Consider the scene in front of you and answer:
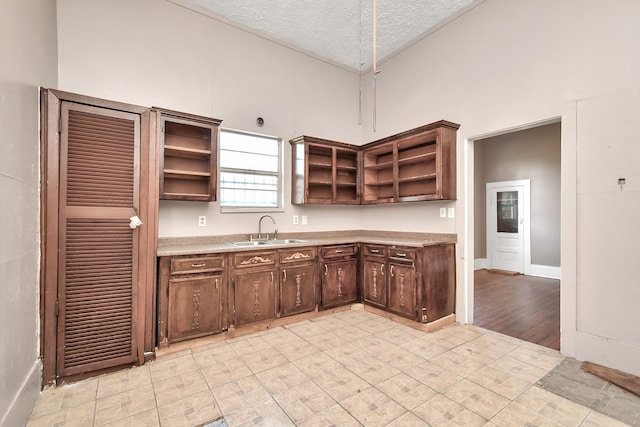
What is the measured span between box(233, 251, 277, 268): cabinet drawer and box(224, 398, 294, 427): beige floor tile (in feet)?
4.50

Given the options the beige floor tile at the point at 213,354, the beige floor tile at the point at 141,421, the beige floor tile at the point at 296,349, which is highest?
the beige floor tile at the point at 141,421

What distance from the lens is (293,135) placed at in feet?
13.5

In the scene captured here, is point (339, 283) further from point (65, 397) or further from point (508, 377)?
point (65, 397)

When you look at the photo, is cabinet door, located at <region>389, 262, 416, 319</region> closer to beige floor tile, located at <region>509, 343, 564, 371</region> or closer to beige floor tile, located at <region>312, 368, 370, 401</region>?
beige floor tile, located at <region>509, 343, 564, 371</region>

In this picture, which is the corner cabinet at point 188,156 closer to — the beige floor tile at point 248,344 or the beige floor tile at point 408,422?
the beige floor tile at point 248,344

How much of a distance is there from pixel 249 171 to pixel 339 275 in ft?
5.88

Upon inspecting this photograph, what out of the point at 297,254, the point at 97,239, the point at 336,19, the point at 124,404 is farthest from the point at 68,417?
the point at 336,19

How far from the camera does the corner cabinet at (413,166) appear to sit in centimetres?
336

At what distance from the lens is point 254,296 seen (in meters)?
3.09

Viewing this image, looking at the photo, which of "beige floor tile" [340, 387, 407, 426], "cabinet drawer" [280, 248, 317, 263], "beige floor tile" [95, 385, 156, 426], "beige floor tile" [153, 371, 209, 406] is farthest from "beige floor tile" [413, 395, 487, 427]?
"cabinet drawer" [280, 248, 317, 263]

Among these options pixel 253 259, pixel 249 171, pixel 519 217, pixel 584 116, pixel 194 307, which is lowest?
pixel 194 307

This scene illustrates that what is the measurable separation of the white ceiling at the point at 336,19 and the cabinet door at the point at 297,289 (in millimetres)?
2981

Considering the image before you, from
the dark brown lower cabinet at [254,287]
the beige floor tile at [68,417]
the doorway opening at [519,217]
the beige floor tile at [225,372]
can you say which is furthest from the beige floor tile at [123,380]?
the doorway opening at [519,217]

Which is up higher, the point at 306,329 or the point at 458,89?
the point at 458,89
